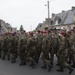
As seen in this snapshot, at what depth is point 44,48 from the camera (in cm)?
1323

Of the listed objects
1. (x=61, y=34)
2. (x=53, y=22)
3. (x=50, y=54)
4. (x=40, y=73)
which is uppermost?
(x=53, y=22)

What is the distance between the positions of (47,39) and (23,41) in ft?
7.71

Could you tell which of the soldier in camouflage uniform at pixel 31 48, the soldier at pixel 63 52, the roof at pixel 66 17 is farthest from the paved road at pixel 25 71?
the roof at pixel 66 17

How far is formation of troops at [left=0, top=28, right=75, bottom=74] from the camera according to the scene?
41.0 feet

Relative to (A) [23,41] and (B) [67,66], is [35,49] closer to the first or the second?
(A) [23,41]

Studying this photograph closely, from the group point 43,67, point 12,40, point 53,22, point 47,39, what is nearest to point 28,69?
point 43,67

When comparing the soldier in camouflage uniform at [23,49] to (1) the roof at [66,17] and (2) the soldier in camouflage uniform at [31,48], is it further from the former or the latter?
(1) the roof at [66,17]

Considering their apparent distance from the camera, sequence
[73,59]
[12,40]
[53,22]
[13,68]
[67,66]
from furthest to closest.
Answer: [53,22], [12,40], [13,68], [73,59], [67,66]

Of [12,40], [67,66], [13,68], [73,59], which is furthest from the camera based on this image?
[12,40]

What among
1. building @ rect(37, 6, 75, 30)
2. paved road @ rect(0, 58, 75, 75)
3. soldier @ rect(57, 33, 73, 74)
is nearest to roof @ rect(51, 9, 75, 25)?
building @ rect(37, 6, 75, 30)

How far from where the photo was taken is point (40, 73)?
12.7m

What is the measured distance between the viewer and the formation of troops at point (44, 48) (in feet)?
41.0

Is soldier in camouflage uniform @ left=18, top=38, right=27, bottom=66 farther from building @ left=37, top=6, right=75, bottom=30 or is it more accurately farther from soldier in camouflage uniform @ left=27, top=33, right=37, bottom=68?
building @ left=37, top=6, right=75, bottom=30

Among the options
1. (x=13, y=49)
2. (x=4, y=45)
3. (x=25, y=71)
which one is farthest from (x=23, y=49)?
(x=4, y=45)
